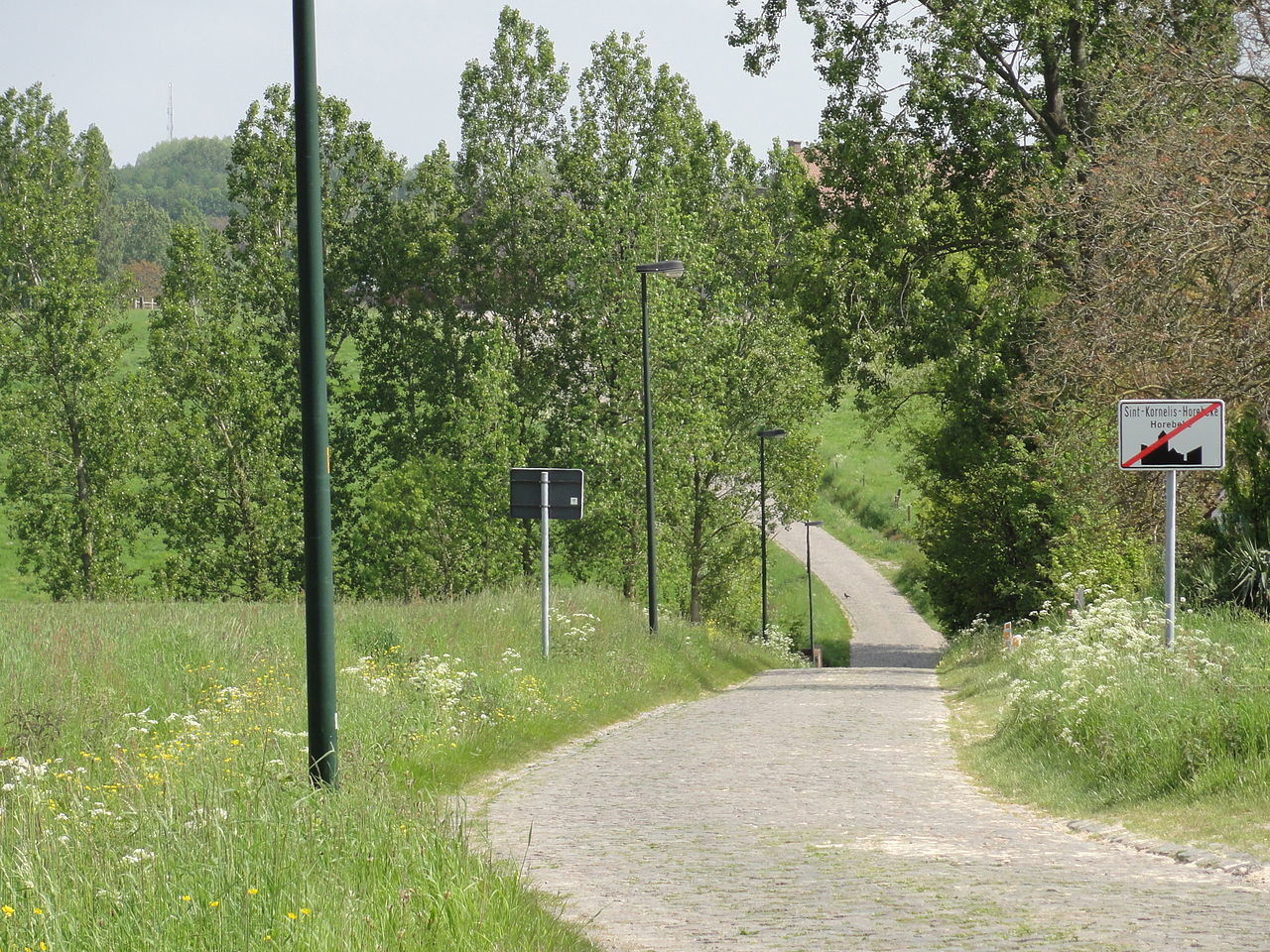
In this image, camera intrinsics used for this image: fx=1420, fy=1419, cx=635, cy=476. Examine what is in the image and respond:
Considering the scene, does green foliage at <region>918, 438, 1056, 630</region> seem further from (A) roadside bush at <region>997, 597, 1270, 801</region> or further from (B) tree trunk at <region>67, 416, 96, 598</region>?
(B) tree trunk at <region>67, 416, 96, 598</region>

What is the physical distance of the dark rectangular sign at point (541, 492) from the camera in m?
20.1

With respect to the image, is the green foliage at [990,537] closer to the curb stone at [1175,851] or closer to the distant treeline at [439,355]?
the distant treeline at [439,355]

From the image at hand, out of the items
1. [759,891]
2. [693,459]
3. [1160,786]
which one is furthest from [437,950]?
[693,459]

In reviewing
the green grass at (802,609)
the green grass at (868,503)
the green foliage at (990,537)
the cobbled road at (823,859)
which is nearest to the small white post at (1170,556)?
the cobbled road at (823,859)

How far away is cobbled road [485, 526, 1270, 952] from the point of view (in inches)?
258

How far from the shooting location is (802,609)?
7262cm

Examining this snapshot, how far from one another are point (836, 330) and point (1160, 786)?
61.4 ft

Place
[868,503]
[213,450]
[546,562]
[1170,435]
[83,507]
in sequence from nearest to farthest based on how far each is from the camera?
[1170,435] → [546,562] → [83,507] → [213,450] → [868,503]

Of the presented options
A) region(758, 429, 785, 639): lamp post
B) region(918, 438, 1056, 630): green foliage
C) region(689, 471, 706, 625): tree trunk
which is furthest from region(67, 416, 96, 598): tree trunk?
region(918, 438, 1056, 630): green foliage

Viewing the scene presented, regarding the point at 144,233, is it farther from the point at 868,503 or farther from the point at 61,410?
the point at 61,410

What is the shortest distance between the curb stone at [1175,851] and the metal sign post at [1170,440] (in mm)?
3720

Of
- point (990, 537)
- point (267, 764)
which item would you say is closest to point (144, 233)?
point (990, 537)

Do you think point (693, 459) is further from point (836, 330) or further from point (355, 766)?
point (355, 766)

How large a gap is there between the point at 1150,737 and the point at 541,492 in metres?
11.0
